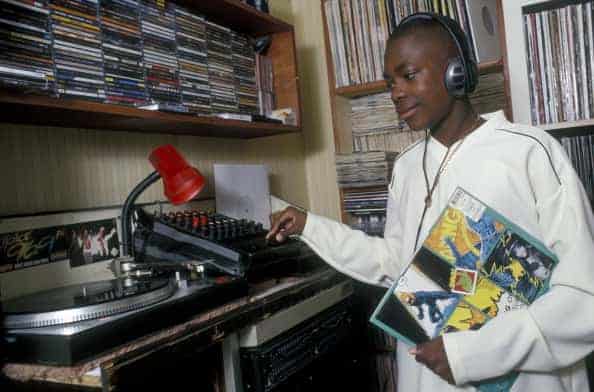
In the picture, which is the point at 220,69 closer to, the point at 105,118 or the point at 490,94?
the point at 105,118

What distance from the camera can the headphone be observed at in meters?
1.04

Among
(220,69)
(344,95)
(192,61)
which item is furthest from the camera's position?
(344,95)

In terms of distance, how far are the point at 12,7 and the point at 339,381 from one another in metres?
1.18

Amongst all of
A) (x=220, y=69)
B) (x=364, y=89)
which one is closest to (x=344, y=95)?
(x=364, y=89)

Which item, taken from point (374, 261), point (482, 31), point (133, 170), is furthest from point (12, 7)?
point (482, 31)

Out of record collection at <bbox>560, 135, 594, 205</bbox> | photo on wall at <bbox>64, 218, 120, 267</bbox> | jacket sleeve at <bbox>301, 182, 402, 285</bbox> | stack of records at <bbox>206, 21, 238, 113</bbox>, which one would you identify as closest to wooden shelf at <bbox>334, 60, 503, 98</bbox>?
record collection at <bbox>560, 135, 594, 205</bbox>

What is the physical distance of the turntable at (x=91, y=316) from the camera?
28.8 inches

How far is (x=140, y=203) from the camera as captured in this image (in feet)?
4.51

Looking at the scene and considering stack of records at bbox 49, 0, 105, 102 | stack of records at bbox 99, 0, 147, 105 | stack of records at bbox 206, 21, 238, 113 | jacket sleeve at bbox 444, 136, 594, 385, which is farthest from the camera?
stack of records at bbox 206, 21, 238, 113

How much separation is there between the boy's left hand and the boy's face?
18.1 inches

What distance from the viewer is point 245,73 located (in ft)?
5.17

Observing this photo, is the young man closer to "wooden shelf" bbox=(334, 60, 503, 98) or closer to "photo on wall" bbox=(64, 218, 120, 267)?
"photo on wall" bbox=(64, 218, 120, 267)

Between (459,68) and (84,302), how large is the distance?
849 mm

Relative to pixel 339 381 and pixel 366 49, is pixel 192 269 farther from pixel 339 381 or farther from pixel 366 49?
pixel 366 49
